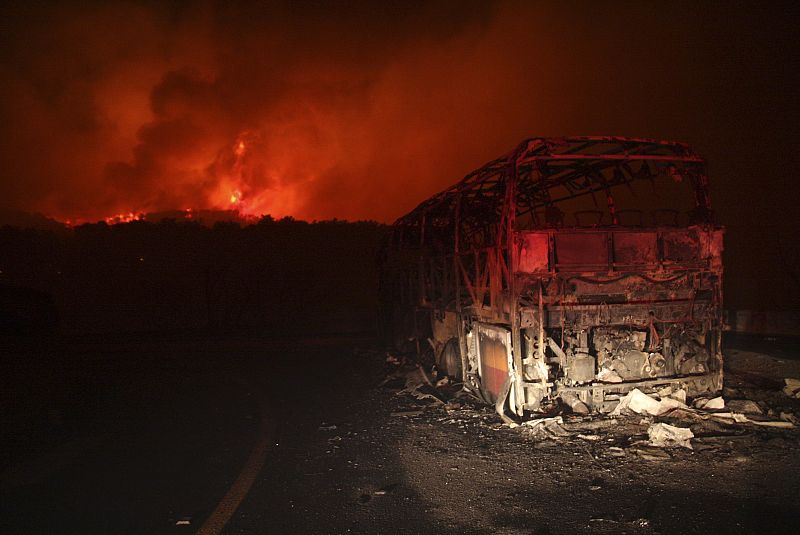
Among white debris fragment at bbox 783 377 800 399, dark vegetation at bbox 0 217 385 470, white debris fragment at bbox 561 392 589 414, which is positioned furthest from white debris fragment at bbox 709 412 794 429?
dark vegetation at bbox 0 217 385 470

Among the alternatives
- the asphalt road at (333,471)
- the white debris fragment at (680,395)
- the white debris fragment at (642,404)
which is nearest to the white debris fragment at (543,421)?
the asphalt road at (333,471)

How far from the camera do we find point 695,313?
7082 mm

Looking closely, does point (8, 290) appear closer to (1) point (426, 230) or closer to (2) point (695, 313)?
(1) point (426, 230)

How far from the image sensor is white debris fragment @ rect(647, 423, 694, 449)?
564 centimetres

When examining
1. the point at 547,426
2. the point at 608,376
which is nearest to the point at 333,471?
the point at 547,426

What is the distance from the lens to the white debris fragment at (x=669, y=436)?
5.64 meters

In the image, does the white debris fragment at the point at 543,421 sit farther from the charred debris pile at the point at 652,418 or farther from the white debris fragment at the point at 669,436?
the white debris fragment at the point at 669,436

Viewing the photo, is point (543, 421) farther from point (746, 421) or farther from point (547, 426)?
point (746, 421)

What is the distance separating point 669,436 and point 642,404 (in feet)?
3.24

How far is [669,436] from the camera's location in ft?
18.8

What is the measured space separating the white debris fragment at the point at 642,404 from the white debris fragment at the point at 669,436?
0.83m

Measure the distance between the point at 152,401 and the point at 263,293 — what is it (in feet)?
84.8

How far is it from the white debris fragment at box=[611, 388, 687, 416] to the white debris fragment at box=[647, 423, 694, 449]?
83cm

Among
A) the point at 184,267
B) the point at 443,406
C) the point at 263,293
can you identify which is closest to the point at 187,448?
the point at 443,406
